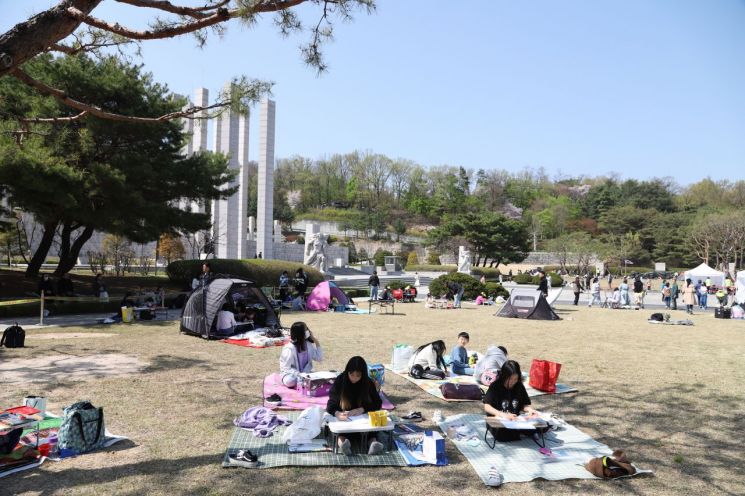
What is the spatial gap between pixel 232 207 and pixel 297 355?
1148 inches

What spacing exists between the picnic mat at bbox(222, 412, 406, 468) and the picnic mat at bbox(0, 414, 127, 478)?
127cm

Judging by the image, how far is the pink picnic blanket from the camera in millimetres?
6594

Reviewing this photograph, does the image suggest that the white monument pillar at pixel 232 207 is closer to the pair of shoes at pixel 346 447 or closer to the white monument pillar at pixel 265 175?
the white monument pillar at pixel 265 175

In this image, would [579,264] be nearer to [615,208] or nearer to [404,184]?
[615,208]

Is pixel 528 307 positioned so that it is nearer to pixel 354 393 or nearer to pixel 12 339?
pixel 354 393

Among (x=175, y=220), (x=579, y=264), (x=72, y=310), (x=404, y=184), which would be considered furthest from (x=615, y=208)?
(x=72, y=310)

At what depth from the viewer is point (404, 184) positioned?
8356 cm

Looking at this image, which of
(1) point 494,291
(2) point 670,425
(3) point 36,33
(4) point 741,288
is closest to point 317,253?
(1) point 494,291

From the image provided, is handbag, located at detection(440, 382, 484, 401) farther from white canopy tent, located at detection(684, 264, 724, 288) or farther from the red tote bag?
white canopy tent, located at detection(684, 264, 724, 288)

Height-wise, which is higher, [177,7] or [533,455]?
[177,7]

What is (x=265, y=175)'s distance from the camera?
35.5 meters

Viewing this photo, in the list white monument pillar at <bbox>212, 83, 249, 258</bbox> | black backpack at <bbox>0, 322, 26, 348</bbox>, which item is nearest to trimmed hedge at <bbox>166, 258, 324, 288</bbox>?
white monument pillar at <bbox>212, 83, 249, 258</bbox>

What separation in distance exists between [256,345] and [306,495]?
6972 mm

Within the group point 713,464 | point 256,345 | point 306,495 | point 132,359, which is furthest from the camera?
point 256,345
